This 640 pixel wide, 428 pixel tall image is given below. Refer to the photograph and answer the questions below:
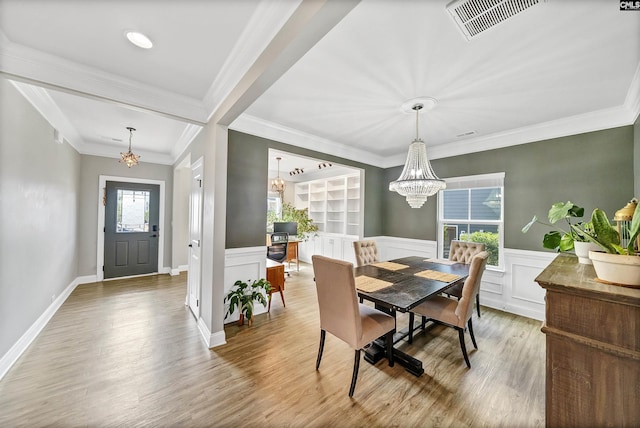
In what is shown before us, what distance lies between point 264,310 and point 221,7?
10.7ft

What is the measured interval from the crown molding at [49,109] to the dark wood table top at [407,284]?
3693 mm

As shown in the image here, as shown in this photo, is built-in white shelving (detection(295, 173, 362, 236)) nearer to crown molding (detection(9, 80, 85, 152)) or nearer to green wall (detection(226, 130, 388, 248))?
green wall (detection(226, 130, 388, 248))

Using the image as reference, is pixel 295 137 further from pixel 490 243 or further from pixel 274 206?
pixel 274 206

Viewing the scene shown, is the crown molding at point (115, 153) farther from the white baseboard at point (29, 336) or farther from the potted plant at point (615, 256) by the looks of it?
the potted plant at point (615, 256)

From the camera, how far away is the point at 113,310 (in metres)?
3.29

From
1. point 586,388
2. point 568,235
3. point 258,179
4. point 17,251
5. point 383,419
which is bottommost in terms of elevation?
point 383,419

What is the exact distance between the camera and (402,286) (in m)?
2.29

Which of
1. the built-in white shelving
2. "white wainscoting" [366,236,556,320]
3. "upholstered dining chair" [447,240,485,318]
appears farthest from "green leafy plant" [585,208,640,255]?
the built-in white shelving

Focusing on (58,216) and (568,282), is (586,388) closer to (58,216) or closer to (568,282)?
(568,282)

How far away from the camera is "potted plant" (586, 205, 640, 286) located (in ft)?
2.98

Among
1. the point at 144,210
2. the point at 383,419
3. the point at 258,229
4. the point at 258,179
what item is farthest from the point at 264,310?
the point at 144,210

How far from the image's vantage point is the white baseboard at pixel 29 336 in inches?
79.4

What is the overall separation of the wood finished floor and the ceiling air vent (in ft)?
8.81

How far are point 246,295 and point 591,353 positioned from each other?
2943mm
